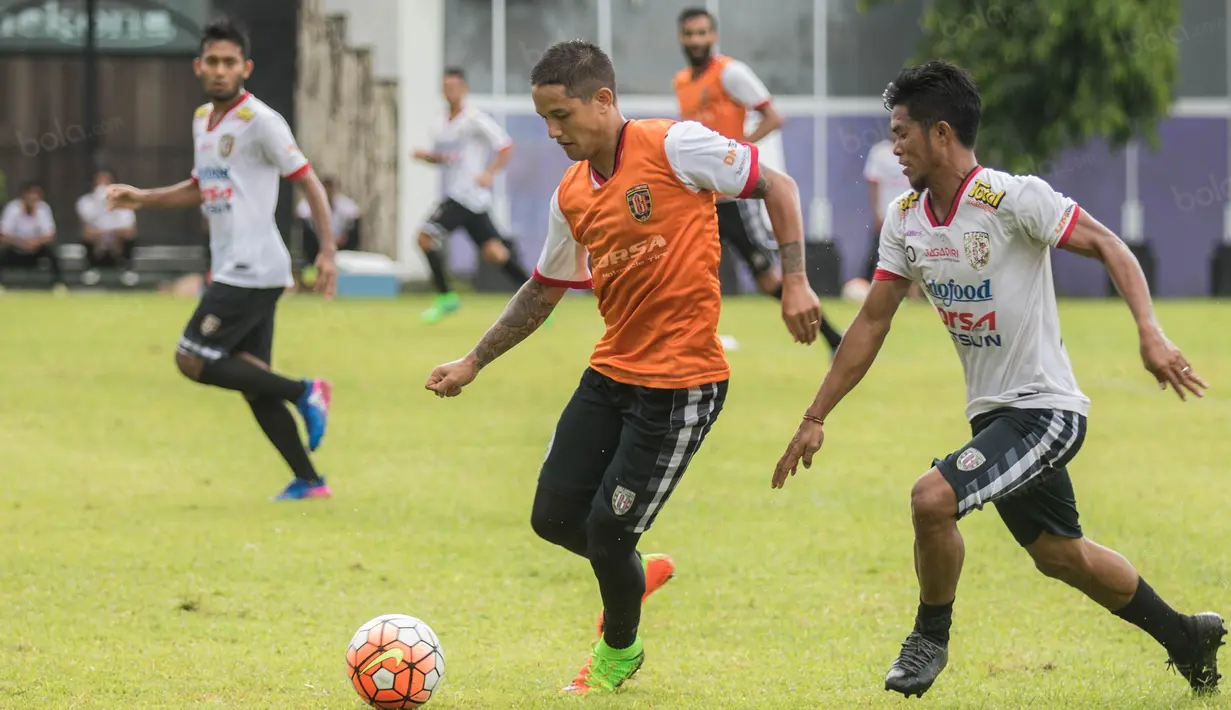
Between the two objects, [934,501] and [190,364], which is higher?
[934,501]

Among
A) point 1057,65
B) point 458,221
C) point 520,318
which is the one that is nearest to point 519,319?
point 520,318

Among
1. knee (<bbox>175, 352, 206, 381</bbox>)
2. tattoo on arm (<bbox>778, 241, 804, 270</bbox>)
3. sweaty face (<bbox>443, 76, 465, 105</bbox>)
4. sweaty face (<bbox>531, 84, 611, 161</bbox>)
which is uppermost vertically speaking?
sweaty face (<bbox>531, 84, 611, 161</bbox>)

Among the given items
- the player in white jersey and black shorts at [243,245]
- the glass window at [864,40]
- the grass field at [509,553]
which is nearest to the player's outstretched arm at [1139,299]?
the grass field at [509,553]

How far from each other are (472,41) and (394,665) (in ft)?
79.5

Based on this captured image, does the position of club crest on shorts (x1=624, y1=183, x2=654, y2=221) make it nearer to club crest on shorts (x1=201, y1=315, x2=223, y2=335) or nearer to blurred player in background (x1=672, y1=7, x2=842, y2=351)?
club crest on shorts (x1=201, y1=315, x2=223, y2=335)

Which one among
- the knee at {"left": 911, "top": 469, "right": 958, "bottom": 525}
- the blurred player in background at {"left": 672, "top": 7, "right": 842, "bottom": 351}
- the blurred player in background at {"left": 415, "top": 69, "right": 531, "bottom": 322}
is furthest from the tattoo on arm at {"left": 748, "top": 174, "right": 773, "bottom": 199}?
the blurred player in background at {"left": 415, "top": 69, "right": 531, "bottom": 322}

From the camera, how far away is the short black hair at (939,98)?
5012mm

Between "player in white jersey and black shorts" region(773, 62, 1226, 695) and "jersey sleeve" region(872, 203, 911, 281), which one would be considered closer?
"player in white jersey and black shorts" region(773, 62, 1226, 695)

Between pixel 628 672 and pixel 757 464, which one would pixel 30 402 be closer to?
pixel 757 464

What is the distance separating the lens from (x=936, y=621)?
5.06 metres

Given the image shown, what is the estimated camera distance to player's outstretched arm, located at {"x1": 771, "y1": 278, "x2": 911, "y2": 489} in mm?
5176

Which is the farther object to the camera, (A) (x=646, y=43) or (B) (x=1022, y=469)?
(A) (x=646, y=43)

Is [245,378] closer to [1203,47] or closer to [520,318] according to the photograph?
[520,318]

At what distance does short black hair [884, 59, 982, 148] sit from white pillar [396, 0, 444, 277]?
23745mm
